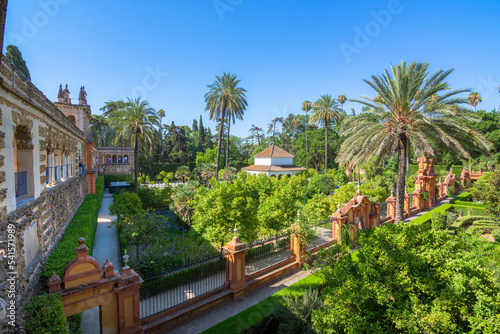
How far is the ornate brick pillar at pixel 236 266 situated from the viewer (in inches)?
372

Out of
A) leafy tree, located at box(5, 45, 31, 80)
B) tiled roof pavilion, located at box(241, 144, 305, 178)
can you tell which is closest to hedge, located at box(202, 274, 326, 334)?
leafy tree, located at box(5, 45, 31, 80)

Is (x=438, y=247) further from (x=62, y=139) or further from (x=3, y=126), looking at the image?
(x=62, y=139)

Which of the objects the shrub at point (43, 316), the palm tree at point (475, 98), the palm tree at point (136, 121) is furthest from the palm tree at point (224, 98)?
the palm tree at point (475, 98)

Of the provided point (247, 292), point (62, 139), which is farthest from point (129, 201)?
point (247, 292)

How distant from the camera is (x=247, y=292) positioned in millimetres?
10156

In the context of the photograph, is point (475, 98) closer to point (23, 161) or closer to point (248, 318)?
point (248, 318)

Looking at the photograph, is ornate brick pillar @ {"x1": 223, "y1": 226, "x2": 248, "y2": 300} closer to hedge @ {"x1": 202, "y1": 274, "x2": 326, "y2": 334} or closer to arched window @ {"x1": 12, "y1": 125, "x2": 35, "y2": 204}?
hedge @ {"x1": 202, "y1": 274, "x2": 326, "y2": 334}

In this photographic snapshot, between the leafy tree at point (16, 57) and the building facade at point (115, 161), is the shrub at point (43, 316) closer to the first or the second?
the leafy tree at point (16, 57)

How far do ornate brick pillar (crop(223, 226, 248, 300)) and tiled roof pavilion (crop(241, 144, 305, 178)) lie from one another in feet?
93.6

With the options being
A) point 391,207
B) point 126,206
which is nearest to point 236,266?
point 126,206

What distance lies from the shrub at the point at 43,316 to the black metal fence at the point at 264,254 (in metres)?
7.70

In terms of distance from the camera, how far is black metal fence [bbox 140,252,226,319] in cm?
847

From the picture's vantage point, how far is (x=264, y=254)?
13219 mm

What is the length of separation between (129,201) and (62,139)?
21.3 ft
